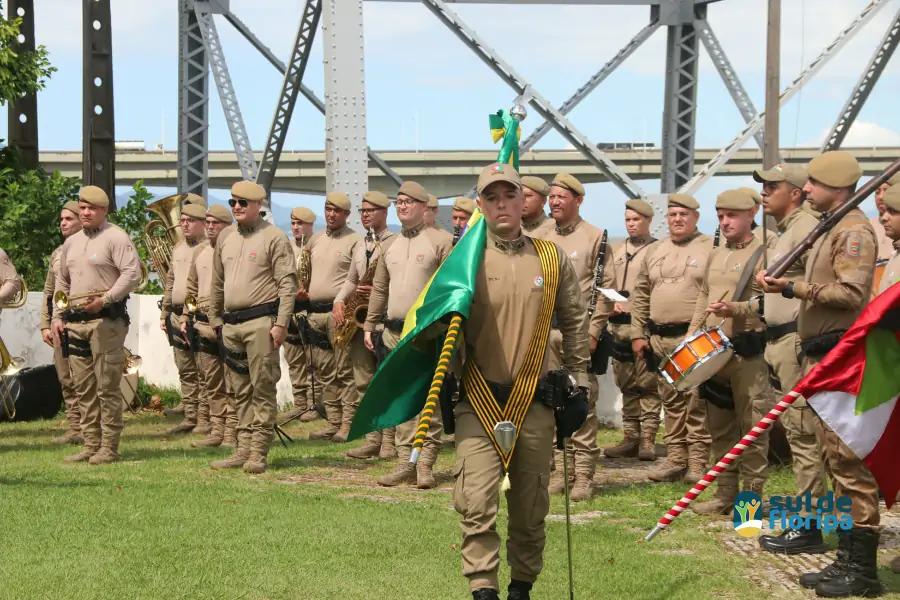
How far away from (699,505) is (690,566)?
1.85 m

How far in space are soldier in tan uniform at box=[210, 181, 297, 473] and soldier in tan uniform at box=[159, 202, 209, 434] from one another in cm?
323

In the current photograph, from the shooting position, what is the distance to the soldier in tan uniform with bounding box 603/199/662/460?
1336 centimetres

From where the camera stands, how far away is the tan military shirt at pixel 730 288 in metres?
9.38

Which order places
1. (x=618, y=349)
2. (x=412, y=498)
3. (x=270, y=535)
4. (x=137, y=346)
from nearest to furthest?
(x=270, y=535)
(x=412, y=498)
(x=618, y=349)
(x=137, y=346)

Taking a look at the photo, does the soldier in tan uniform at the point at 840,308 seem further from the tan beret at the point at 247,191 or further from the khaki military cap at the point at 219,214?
the khaki military cap at the point at 219,214

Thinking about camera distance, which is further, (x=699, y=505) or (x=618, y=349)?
(x=618, y=349)

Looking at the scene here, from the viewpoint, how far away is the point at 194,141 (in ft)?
79.8

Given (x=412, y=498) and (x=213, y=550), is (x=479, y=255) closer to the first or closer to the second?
(x=213, y=550)

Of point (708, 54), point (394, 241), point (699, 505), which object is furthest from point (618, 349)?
point (708, 54)

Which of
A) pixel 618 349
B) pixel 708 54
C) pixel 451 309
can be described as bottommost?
pixel 618 349

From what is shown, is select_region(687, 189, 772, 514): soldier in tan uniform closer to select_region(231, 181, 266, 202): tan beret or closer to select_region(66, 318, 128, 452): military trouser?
select_region(231, 181, 266, 202): tan beret

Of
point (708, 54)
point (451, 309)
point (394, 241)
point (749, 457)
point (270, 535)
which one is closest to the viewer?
point (451, 309)

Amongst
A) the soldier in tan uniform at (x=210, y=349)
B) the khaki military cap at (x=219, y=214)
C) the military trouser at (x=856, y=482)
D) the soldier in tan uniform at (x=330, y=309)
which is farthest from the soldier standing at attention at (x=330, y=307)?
the military trouser at (x=856, y=482)

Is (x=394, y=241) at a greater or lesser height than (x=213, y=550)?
greater
